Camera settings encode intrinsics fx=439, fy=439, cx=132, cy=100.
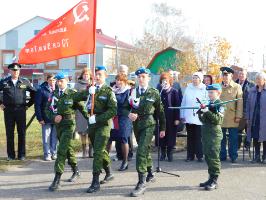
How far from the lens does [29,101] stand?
33.6ft

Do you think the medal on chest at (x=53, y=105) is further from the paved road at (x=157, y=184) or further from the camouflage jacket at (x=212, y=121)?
the camouflage jacket at (x=212, y=121)

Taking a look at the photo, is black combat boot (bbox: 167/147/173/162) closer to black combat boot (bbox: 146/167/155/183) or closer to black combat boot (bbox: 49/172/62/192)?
black combat boot (bbox: 146/167/155/183)

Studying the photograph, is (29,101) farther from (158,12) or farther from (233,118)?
(158,12)

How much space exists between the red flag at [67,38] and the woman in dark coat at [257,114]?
3826 millimetres

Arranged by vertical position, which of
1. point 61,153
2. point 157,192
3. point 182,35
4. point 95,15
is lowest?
point 157,192

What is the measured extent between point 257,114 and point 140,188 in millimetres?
3735

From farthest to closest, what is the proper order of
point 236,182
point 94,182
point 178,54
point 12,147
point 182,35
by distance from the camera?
point 182,35, point 178,54, point 12,147, point 236,182, point 94,182

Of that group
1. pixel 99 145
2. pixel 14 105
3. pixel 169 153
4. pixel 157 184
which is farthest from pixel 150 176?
pixel 14 105

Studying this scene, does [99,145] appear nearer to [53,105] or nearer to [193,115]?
[53,105]

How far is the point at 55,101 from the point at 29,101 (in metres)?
2.50

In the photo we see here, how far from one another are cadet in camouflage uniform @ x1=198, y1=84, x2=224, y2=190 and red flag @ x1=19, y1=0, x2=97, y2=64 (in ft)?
7.44

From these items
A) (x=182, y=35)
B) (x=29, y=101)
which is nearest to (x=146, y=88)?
(x=29, y=101)

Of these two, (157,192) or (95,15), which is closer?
(157,192)

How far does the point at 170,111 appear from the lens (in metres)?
9.67
